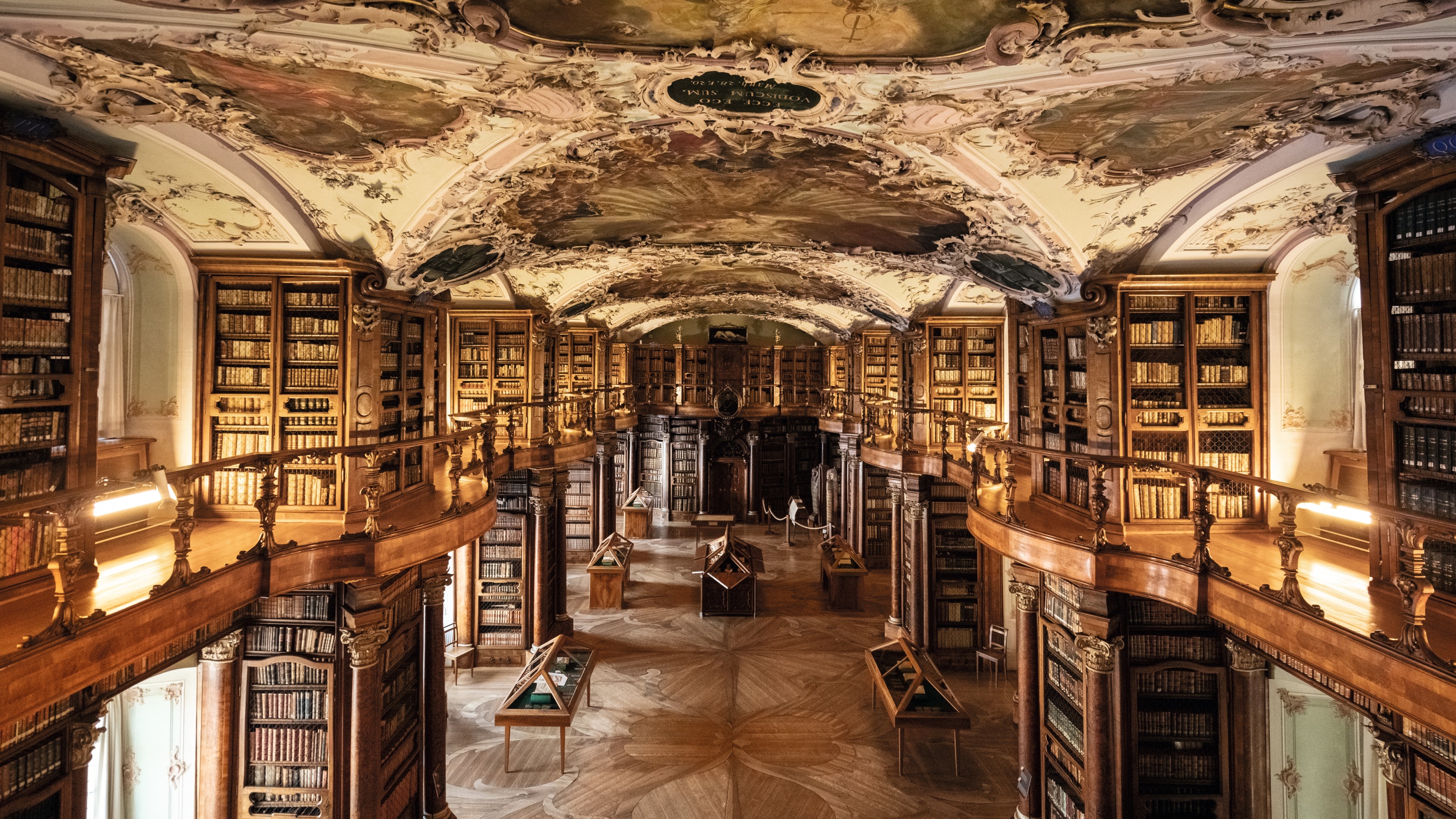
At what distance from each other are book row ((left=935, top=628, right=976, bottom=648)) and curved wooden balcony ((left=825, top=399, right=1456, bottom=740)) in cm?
396

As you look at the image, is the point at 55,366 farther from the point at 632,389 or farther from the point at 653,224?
the point at 632,389

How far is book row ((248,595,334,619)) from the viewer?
623 cm

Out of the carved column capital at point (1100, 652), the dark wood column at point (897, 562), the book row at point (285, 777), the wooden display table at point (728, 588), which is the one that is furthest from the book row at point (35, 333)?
the dark wood column at point (897, 562)

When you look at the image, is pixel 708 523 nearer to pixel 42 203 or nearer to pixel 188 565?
pixel 188 565

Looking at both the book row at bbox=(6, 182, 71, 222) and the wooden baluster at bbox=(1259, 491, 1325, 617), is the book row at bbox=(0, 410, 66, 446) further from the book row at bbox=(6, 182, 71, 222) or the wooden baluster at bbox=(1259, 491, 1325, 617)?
the wooden baluster at bbox=(1259, 491, 1325, 617)

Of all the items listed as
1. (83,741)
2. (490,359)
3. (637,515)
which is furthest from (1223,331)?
(637,515)

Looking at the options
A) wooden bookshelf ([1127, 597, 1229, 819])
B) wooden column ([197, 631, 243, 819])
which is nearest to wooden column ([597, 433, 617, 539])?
wooden column ([197, 631, 243, 819])

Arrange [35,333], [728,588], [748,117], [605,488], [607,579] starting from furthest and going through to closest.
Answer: [605,488], [607,579], [728,588], [748,117], [35,333]

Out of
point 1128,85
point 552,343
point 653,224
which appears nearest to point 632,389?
point 552,343

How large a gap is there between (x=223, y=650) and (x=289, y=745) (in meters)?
1.05

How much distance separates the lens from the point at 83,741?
4.57 meters

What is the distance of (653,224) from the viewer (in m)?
8.58

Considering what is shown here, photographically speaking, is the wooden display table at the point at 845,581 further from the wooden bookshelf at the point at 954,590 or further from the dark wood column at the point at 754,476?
the dark wood column at the point at 754,476

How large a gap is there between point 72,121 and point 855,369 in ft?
47.8
